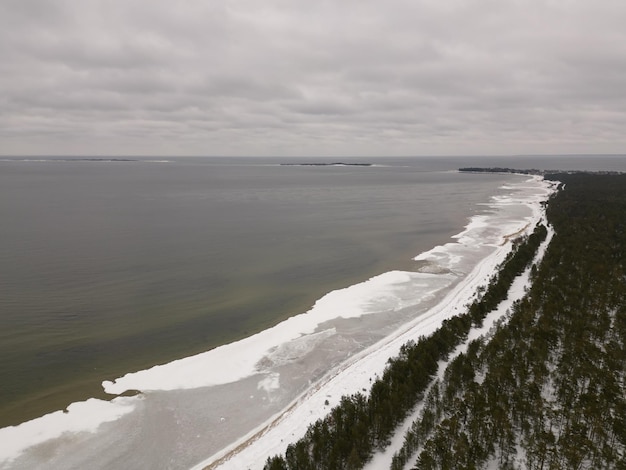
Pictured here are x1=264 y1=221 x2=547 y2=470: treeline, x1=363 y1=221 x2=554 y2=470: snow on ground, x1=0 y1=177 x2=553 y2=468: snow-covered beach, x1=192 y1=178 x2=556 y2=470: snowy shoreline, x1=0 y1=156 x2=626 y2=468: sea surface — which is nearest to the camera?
x1=264 y1=221 x2=547 y2=470: treeline

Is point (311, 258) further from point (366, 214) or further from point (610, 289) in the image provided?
point (366, 214)

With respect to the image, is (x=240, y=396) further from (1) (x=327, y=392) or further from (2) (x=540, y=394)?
(2) (x=540, y=394)

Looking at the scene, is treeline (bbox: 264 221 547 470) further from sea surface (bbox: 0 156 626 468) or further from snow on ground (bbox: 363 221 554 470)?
sea surface (bbox: 0 156 626 468)

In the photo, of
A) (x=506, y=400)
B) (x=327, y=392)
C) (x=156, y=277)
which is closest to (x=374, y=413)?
(x=327, y=392)

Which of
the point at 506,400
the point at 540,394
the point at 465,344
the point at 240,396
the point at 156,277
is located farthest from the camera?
the point at 156,277

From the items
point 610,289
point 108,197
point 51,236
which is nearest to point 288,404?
point 610,289

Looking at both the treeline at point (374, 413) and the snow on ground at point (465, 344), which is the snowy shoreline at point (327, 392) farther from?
the treeline at point (374, 413)

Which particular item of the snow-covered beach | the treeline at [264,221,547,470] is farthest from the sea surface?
the treeline at [264,221,547,470]
